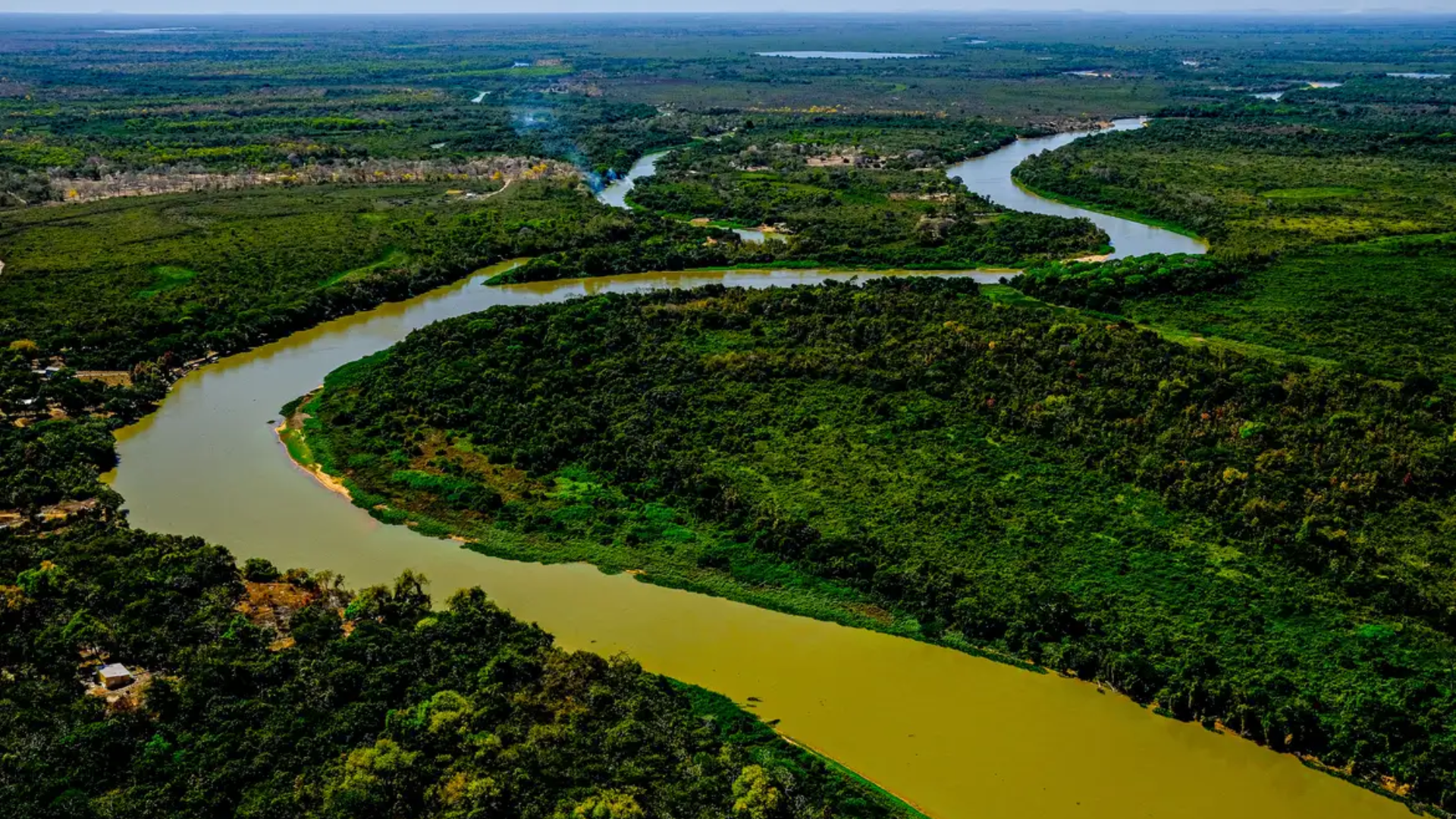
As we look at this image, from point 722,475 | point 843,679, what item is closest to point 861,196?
point 722,475

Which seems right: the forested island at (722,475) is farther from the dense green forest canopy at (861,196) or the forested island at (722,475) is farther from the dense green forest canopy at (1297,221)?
the dense green forest canopy at (861,196)

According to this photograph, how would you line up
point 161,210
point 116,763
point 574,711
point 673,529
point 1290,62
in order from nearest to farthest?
point 116,763 < point 574,711 < point 673,529 < point 161,210 < point 1290,62

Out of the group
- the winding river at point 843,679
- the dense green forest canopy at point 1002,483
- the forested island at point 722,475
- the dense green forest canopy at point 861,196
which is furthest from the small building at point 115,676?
the dense green forest canopy at point 861,196

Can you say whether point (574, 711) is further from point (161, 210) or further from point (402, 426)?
point (161, 210)

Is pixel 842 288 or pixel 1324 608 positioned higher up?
pixel 842 288

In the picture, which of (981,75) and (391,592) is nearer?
(391,592)

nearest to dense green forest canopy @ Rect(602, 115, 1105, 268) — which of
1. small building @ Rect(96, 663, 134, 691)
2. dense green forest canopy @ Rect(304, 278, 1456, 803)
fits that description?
dense green forest canopy @ Rect(304, 278, 1456, 803)

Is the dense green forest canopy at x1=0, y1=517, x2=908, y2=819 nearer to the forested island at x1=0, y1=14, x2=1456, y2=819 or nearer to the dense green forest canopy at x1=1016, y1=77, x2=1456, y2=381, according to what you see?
the forested island at x1=0, y1=14, x2=1456, y2=819

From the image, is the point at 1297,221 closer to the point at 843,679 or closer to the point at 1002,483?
the point at 1002,483

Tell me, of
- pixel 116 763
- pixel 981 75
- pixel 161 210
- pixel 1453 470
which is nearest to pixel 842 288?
pixel 1453 470
